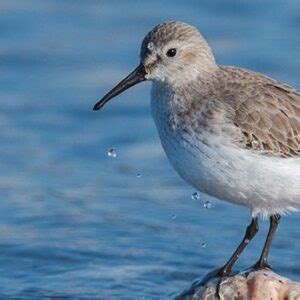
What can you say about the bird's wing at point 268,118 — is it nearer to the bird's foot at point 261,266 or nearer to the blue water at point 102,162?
the bird's foot at point 261,266

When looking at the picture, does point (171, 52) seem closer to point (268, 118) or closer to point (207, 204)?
point (268, 118)

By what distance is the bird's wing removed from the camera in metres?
9.33

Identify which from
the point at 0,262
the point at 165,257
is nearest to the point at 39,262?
the point at 0,262

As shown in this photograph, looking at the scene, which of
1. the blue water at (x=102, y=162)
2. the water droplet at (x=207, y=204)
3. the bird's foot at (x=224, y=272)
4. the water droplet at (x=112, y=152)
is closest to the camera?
the bird's foot at (x=224, y=272)

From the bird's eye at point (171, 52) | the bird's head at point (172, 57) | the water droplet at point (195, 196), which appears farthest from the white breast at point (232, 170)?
the water droplet at point (195, 196)

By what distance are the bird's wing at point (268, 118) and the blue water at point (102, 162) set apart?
2047mm

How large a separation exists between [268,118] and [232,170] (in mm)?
599

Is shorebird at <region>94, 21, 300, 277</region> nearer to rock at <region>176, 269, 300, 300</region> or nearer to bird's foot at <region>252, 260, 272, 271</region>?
bird's foot at <region>252, 260, 272, 271</region>

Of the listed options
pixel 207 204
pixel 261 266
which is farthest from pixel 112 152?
pixel 261 266

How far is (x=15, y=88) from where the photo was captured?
48.6ft

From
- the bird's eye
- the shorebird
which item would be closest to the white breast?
the shorebird

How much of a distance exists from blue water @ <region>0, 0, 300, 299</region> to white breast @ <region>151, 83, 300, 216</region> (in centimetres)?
190

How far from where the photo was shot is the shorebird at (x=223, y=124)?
9.12 meters

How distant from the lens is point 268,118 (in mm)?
9453
